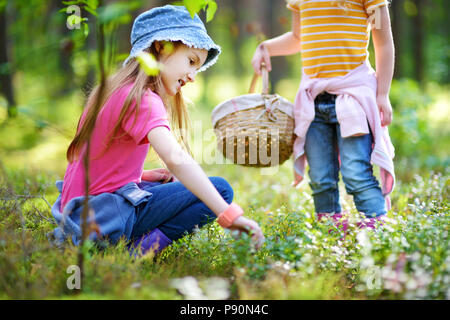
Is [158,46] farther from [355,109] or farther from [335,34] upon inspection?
[355,109]

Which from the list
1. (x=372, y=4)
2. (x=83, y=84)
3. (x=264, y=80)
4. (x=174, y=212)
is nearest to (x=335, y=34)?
(x=372, y=4)

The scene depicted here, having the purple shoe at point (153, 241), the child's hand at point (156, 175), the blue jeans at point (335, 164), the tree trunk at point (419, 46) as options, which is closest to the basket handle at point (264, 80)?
the blue jeans at point (335, 164)

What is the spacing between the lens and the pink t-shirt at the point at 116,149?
2.15 m

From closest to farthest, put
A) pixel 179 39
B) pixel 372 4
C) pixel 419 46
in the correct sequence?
1. pixel 179 39
2. pixel 372 4
3. pixel 419 46

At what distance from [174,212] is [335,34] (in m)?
1.51

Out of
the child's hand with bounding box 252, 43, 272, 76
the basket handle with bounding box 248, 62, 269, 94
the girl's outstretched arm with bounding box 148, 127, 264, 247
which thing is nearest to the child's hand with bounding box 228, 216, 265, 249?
the girl's outstretched arm with bounding box 148, 127, 264, 247

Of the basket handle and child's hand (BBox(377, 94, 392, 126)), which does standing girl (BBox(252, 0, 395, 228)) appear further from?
the basket handle

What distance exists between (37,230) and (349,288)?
179 centimetres

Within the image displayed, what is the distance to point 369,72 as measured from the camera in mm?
2832

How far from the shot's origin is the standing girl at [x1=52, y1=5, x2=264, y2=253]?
7.08ft

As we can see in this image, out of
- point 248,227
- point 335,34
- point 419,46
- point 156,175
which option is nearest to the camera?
point 248,227

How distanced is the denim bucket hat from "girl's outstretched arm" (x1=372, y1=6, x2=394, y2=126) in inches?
41.5

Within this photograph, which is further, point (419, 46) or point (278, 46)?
point (419, 46)

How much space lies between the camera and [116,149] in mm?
2375
